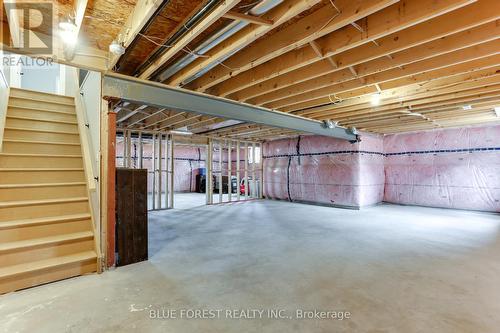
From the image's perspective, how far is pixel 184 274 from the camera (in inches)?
106

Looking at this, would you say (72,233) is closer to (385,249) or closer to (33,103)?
(33,103)

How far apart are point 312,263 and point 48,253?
289cm

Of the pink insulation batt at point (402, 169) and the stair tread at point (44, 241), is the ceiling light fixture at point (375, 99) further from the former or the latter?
the stair tread at point (44, 241)

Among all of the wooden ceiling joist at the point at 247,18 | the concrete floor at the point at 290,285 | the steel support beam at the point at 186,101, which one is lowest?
the concrete floor at the point at 290,285

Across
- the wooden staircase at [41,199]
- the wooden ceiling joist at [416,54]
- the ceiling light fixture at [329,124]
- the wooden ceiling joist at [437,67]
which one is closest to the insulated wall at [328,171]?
the ceiling light fixture at [329,124]

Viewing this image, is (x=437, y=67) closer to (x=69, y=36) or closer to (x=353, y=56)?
(x=353, y=56)

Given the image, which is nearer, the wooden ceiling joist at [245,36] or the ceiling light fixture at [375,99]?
the wooden ceiling joist at [245,36]

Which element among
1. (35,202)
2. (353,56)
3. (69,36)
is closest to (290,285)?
(353,56)

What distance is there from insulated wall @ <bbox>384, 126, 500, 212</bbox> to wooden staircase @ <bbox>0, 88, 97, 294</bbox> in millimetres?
8098

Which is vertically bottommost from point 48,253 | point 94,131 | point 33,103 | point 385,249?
point 385,249

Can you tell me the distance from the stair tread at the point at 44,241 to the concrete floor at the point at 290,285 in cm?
42

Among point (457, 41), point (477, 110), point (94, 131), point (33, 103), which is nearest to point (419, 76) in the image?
point (457, 41)

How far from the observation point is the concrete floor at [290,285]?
1.86 metres

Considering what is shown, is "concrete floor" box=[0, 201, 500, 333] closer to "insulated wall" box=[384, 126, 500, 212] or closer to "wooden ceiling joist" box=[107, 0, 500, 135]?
"wooden ceiling joist" box=[107, 0, 500, 135]
